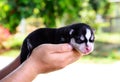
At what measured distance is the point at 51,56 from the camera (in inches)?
34.9

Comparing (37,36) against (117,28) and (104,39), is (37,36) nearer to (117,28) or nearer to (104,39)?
(104,39)

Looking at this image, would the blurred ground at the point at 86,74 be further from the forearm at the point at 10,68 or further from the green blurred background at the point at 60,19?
the forearm at the point at 10,68

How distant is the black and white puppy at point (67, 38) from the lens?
893 millimetres

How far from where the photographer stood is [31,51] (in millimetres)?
966

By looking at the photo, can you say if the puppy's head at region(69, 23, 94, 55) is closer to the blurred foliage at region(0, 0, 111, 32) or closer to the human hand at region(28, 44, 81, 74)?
the human hand at region(28, 44, 81, 74)

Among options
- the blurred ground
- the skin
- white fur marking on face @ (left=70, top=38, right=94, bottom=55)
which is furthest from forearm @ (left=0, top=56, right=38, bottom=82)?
the blurred ground

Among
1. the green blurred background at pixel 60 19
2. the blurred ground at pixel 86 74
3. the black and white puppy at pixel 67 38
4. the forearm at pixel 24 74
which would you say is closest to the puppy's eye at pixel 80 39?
the black and white puppy at pixel 67 38

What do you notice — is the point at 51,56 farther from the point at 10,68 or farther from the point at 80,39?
Answer: the point at 10,68

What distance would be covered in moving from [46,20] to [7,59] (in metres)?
0.79

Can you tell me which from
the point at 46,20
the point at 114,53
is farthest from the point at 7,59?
the point at 114,53

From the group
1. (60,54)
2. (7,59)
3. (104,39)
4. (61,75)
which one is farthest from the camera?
(104,39)

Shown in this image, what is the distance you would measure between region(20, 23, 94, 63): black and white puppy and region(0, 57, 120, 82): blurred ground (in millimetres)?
1956

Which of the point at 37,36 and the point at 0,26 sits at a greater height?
the point at 37,36

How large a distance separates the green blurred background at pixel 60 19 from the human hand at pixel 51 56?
93.4 inches
